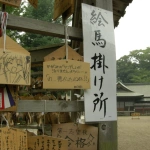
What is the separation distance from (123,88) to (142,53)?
2055 centimetres

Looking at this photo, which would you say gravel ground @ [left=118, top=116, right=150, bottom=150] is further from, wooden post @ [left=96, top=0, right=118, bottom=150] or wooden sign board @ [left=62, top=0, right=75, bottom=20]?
wooden sign board @ [left=62, top=0, right=75, bottom=20]

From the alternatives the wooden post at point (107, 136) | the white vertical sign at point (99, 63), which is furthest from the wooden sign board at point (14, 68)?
the wooden post at point (107, 136)

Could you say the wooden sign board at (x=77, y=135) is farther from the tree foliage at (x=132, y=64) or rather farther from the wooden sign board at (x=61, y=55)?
the tree foliage at (x=132, y=64)

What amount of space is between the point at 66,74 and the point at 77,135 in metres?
0.41

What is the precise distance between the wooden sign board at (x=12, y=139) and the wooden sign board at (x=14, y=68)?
0.27 meters

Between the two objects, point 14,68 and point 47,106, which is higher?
point 14,68

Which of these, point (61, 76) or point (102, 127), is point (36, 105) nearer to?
point (61, 76)

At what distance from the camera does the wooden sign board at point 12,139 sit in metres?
1.31

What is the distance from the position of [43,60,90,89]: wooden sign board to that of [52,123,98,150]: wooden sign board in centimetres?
28

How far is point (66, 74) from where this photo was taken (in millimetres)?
1457

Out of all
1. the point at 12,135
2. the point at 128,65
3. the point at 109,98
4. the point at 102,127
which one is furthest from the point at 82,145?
the point at 128,65

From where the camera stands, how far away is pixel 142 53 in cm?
4741

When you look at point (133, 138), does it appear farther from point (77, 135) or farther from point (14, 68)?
point (14, 68)

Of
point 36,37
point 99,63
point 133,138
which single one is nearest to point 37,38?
point 36,37
